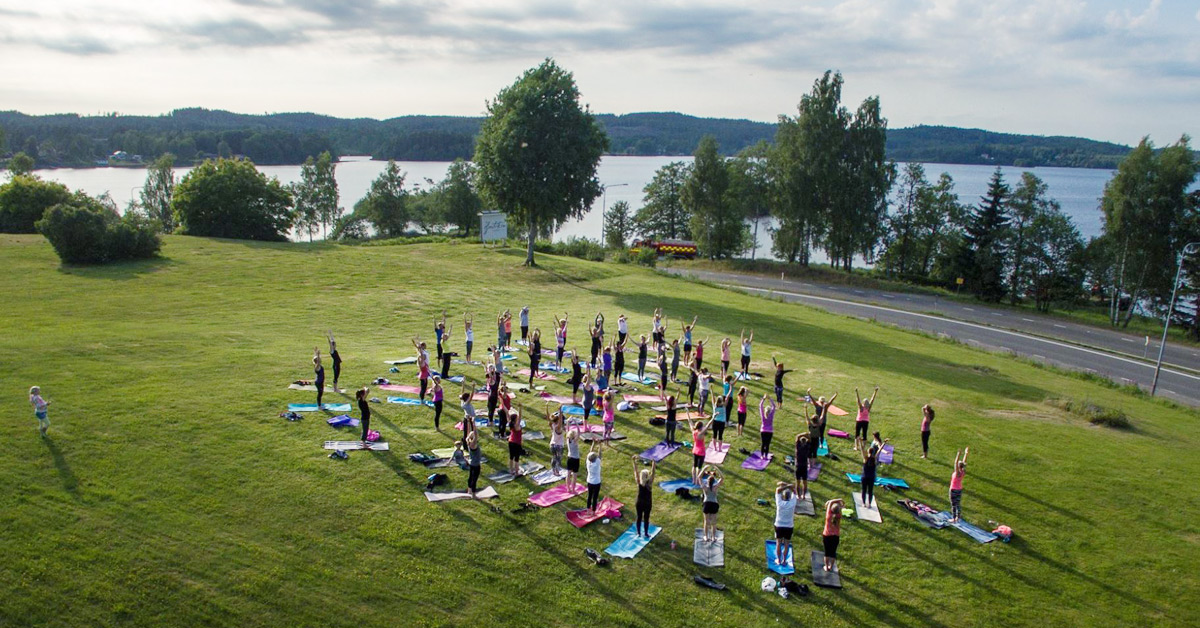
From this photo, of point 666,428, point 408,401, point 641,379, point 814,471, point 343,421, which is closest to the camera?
point 814,471

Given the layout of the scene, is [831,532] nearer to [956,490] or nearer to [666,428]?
[956,490]

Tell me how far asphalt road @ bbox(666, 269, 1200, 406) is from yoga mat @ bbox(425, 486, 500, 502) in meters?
38.1

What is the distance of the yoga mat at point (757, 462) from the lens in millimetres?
19602

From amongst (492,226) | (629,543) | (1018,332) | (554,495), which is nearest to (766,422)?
(629,543)

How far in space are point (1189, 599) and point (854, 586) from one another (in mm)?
7610

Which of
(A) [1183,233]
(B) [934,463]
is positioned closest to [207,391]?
(B) [934,463]

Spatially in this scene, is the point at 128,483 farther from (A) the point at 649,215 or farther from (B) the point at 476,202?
(A) the point at 649,215

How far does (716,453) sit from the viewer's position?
20406 millimetres

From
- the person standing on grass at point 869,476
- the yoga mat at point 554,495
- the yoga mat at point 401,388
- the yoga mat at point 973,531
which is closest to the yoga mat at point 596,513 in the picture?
the yoga mat at point 554,495

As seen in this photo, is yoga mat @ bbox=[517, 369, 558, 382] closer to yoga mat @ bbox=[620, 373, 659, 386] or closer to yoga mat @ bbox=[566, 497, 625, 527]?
yoga mat @ bbox=[620, 373, 659, 386]

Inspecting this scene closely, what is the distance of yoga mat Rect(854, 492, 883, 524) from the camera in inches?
674

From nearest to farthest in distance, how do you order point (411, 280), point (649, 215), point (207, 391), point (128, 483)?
point (128, 483) → point (207, 391) → point (411, 280) → point (649, 215)

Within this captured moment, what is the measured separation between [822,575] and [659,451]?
261 inches

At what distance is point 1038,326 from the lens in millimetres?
54594
